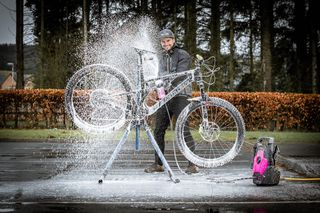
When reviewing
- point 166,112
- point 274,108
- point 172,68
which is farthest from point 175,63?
point 274,108

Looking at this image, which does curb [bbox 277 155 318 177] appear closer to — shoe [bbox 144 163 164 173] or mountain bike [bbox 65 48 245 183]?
mountain bike [bbox 65 48 245 183]

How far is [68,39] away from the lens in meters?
31.5

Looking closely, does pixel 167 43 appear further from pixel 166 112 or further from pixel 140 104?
pixel 140 104

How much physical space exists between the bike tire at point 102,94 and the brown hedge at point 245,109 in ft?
44.6

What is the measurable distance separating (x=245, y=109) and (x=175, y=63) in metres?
14.1

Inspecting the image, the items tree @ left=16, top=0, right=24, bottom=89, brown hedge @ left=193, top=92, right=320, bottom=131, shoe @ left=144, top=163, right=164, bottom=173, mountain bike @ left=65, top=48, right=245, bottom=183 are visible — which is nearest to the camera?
mountain bike @ left=65, top=48, right=245, bottom=183

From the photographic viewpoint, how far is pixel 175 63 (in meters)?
8.88

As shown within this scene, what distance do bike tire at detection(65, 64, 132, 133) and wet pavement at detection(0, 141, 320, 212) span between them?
0.88m

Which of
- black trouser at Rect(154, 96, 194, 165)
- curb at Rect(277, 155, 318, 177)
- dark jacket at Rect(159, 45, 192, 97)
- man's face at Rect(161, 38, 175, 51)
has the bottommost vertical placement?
curb at Rect(277, 155, 318, 177)

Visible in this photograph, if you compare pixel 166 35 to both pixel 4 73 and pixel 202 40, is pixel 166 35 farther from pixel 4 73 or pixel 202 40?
pixel 4 73

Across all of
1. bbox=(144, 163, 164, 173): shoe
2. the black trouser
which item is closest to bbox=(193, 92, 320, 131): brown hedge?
the black trouser

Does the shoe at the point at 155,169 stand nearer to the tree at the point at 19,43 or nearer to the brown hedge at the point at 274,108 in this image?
the brown hedge at the point at 274,108

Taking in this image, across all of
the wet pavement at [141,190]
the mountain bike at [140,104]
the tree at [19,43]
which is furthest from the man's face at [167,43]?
the tree at [19,43]

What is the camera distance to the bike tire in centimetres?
838
